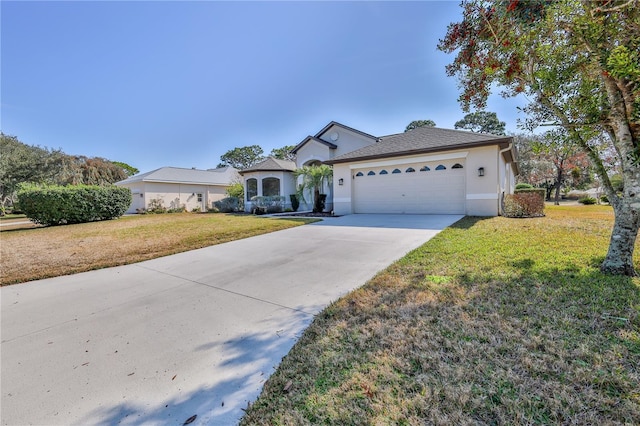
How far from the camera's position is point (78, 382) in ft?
7.50

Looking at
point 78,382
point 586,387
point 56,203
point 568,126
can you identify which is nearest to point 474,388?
point 586,387

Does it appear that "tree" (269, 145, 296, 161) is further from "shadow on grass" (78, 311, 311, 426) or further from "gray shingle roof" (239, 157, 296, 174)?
"shadow on grass" (78, 311, 311, 426)

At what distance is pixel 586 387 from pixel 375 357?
1491mm

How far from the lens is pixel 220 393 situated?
214 centimetres

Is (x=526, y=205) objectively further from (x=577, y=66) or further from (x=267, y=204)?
(x=267, y=204)

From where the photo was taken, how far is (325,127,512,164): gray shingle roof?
436 inches

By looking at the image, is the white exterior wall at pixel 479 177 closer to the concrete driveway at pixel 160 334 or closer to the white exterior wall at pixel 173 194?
the concrete driveway at pixel 160 334

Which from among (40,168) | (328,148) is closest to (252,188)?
(328,148)

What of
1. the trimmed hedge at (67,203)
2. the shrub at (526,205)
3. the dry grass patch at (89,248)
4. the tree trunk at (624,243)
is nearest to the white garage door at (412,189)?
the shrub at (526,205)

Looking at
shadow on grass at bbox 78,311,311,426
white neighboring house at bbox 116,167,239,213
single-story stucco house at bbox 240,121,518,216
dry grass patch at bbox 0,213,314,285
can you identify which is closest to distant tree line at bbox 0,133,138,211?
white neighboring house at bbox 116,167,239,213

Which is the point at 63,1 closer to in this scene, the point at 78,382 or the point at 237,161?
the point at 78,382

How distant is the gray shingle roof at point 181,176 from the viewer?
77.1 ft

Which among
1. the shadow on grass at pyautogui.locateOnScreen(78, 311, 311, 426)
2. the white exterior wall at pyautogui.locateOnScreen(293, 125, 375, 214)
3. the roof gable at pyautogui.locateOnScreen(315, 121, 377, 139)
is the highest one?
the roof gable at pyautogui.locateOnScreen(315, 121, 377, 139)

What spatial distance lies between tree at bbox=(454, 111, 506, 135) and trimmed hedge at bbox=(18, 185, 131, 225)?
4370 centimetres
